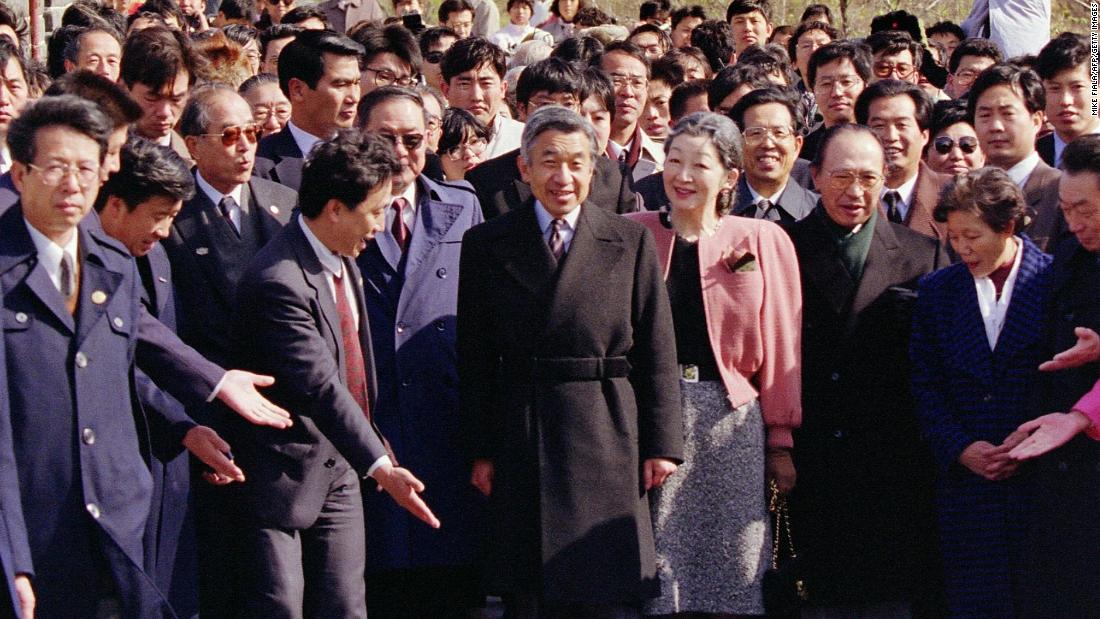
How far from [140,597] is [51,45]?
217 inches

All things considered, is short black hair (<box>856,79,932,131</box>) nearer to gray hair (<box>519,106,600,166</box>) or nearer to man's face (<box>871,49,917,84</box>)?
gray hair (<box>519,106,600,166</box>)

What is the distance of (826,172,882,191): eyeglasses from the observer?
541 cm

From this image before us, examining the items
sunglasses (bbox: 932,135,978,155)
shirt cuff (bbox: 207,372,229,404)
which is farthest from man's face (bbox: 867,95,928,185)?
shirt cuff (bbox: 207,372,229,404)

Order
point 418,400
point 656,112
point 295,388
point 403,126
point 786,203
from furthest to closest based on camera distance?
point 656,112
point 786,203
point 403,126
point 418,400
point 295,388

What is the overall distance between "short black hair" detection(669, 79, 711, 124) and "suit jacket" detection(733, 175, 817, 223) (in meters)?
1.98

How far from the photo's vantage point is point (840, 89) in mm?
7859

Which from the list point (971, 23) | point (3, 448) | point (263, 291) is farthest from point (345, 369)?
point (971, 23)

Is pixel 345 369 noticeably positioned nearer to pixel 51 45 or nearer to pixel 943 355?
pixel 943 355

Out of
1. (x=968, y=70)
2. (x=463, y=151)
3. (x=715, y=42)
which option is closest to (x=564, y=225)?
(x=463, y=151)

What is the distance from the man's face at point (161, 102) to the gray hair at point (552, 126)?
1.69 m

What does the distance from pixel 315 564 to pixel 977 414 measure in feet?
7.16

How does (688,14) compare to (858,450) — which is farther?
(688,14)

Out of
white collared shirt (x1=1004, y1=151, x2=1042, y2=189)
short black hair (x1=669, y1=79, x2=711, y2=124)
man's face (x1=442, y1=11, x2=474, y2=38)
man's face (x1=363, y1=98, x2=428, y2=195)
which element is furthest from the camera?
man's face (x1=442, y1=11, x2=474, y2=38)

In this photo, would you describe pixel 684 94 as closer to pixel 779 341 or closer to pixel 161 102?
pixel 161 102
